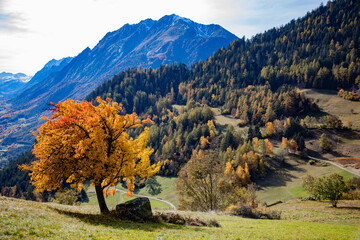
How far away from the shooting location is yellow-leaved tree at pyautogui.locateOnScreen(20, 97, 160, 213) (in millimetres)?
21375

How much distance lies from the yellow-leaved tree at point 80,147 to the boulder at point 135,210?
7.75ft

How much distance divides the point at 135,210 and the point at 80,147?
1135 cm

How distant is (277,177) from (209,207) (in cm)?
8916

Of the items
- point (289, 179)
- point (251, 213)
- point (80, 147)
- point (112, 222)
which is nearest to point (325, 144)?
point (289, 179)

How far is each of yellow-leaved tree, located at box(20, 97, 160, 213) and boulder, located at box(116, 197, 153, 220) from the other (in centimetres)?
236

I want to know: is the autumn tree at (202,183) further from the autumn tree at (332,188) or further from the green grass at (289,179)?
the green grass at (289,179)

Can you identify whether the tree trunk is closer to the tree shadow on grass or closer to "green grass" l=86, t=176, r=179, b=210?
the tree shadow on grass

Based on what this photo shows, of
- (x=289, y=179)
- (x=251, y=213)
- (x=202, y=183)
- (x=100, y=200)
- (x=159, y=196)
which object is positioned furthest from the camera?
(x=159, y=196)

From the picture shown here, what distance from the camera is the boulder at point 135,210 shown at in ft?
78.5

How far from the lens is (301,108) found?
195250 millimetres

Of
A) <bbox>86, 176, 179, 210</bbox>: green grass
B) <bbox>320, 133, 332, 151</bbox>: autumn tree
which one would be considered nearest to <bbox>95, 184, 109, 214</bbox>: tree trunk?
<bbox>86, 176, 179, 210</bbox>: green grass

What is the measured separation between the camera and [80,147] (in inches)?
768

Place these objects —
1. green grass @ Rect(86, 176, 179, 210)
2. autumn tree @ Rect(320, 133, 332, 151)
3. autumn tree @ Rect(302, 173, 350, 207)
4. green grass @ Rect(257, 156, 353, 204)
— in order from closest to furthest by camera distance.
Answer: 1. autumn tree @ Rect(302, 173, 350, 207)
2. green grass @ Rect(257, 156, 353, 204)
3. green grass @ Rect(86, 176, 179, 210)
4. autumn tree @ Rect(320, 133, 332, 151)

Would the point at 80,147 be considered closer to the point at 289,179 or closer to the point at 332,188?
the point at 332,188
